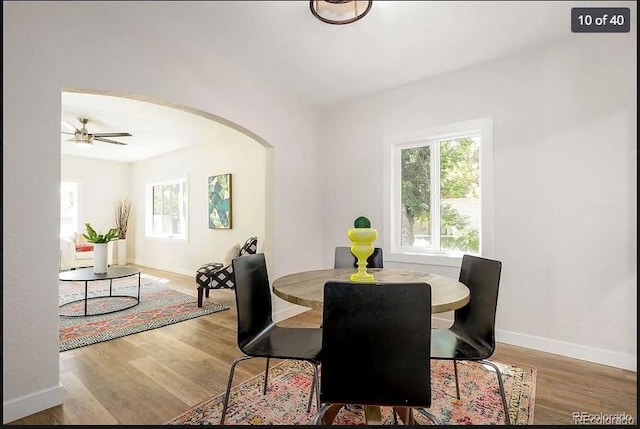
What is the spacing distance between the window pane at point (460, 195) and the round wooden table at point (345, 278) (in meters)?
1.31

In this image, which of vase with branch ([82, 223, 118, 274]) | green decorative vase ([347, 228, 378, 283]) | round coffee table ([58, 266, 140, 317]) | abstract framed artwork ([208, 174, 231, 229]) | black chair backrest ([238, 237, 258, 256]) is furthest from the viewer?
abstract framed artwork ([208, 174, 231, 229])

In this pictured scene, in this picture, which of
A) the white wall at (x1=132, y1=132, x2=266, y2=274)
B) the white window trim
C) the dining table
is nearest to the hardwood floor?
the dining table

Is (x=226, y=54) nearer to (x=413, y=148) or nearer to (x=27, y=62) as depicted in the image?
(x=27, y=62)

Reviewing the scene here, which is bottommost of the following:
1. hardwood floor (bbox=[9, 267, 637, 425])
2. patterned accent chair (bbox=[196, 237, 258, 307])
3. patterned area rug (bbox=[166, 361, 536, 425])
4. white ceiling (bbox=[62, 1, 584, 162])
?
hardwood floor (bbox=[9, 267, 637, 425])

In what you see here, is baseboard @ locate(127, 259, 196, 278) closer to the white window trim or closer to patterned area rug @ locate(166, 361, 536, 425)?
the white window trim

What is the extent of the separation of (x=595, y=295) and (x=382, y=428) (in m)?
2.20

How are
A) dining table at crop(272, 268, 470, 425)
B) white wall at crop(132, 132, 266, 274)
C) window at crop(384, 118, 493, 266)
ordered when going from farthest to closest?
white wall at crop(132, 132, 266, 274)
window at crop(384, 118, 493, 266)
dining table at crop(272, 268, 470, 425)

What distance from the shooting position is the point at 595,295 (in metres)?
2.45

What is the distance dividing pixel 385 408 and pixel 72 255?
7161 mm

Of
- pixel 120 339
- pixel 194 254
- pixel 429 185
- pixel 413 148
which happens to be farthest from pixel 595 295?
pixel 194 254

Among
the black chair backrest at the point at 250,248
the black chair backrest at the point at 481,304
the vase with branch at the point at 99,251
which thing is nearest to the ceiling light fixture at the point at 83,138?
the vase with branch at the point at 99,251

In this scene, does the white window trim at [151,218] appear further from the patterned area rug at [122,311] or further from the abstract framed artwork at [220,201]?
the patterned area rug at [122,311]

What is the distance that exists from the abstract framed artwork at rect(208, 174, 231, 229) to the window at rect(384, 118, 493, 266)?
292cm

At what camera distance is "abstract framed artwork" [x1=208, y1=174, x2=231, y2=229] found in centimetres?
541
